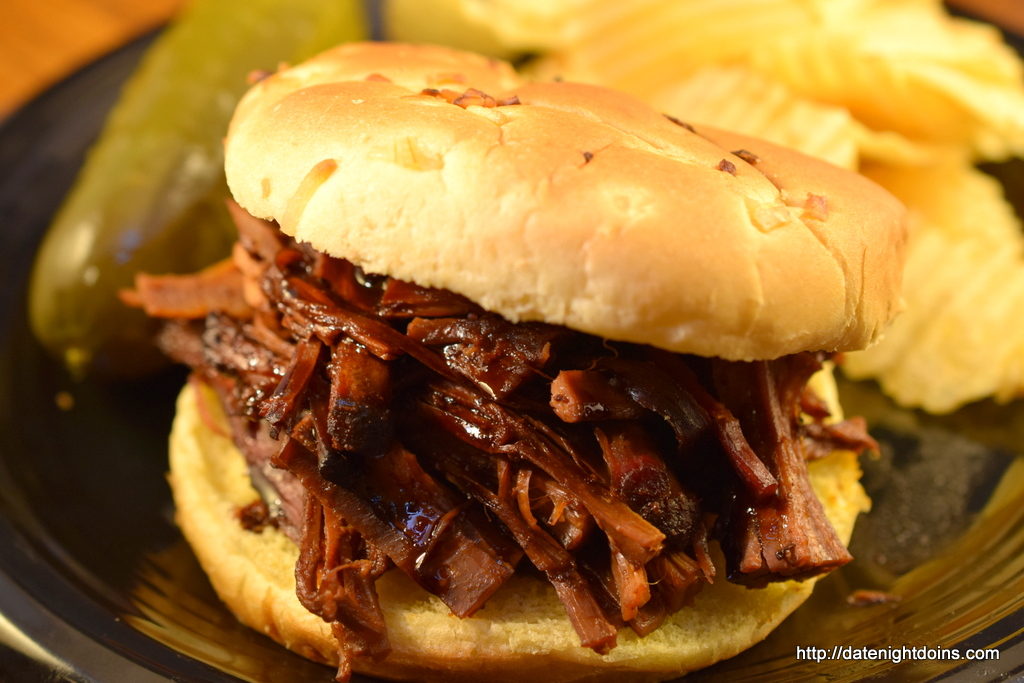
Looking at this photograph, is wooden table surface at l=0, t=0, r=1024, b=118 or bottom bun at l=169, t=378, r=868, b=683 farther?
wooden table surface at l=0, t=0, r=1024, b=118

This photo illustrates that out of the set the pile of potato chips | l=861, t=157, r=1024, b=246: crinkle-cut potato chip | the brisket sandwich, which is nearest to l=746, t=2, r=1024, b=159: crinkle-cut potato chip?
the pile of potato chips

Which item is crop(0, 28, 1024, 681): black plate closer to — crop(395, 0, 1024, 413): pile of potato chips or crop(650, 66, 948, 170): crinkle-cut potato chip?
crop(395, 0, 1024, 413): pile of potato chips

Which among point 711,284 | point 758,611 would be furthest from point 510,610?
point 711,284

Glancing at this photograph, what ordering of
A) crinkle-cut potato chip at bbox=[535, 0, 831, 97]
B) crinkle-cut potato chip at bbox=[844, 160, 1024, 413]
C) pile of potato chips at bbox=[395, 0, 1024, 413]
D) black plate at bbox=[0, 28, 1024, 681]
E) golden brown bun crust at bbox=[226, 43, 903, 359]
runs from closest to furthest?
1. golden brown bun crust at bbox=[226, 43, 903, 359]
2. black plate at bbox=[0, 28, 1024, 681]
3. crinkle-cut potato chip at bbox=[844, 160, 1024, 413]
4. pile of potato chips at bbox=[395, 0, 1024, 413]
5. crinkle-cut potato chip at bbox=[535, 0, 831, 97]

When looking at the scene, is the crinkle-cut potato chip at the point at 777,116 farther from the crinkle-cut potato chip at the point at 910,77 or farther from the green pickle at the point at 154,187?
the green pickle at the point at 154,187

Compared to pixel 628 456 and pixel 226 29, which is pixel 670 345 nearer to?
pixel 628 456

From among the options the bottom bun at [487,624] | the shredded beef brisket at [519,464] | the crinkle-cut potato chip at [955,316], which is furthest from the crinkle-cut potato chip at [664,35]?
the bottom bun at [487,624]
